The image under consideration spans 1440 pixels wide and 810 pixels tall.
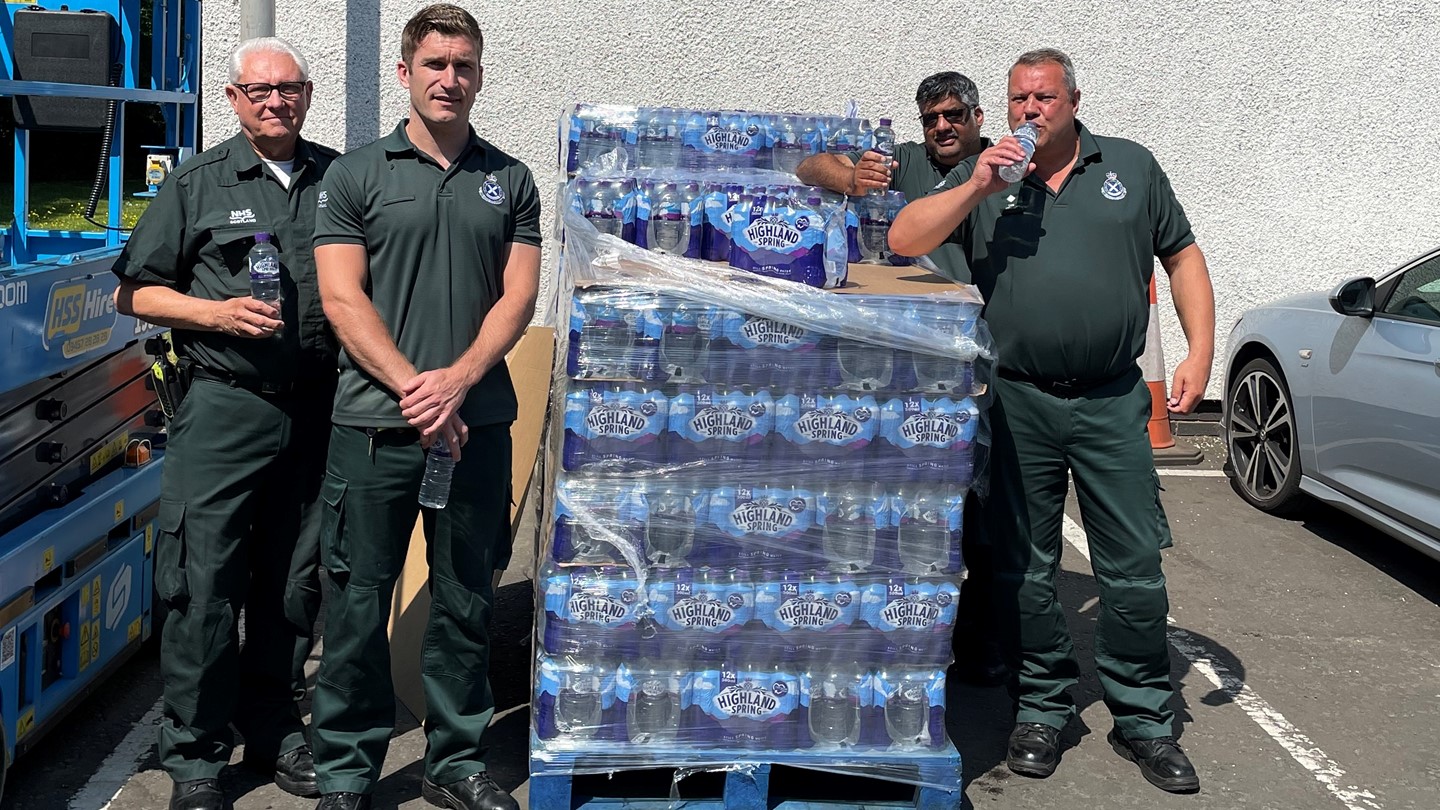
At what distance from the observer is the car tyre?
7.24 metres

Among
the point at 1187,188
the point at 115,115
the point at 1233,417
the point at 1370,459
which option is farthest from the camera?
the point at 1187,188

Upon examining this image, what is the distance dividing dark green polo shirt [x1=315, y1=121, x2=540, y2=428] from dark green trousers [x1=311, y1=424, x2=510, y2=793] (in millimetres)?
132

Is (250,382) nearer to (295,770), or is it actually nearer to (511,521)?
(511,521)

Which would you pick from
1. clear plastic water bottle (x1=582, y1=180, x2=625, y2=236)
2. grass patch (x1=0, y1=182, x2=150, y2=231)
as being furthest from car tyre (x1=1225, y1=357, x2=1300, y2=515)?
grass patch (x1=0, y1=182, x2=150, y2=231)

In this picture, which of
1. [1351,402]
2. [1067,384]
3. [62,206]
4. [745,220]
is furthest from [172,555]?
[62,206]

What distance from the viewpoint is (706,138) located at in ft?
16.3

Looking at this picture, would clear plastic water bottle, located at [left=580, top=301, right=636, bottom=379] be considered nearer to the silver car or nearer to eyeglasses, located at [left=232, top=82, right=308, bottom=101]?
eyeglasses, located at [left=232, top=82, right=308, bottom=101]

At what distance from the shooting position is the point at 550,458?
427 cm

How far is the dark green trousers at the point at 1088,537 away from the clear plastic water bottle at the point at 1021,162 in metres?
0.78

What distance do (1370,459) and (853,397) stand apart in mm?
3717

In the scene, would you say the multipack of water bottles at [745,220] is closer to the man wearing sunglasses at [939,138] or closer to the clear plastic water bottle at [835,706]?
the man wearing sunglasses at [939,138]

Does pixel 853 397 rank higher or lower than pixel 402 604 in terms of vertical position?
higher

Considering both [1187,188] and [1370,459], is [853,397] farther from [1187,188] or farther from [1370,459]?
[1187,188]

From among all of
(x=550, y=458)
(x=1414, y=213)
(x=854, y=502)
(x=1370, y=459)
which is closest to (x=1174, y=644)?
(x=1370, y=459)
